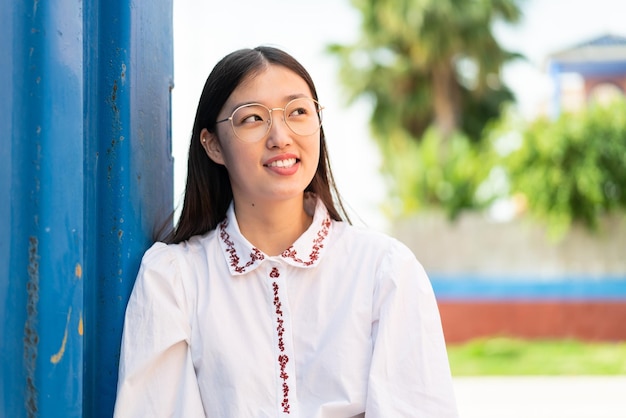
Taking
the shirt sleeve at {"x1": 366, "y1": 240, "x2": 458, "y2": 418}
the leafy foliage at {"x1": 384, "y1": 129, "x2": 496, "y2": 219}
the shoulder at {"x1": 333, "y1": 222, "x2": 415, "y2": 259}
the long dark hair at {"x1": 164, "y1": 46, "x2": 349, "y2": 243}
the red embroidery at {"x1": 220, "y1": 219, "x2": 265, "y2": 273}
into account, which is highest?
the long dark hair at {"x1": 164, "y1": 46, "x2": 349, "y2": 243}

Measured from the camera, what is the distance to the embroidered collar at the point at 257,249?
150 centimetres

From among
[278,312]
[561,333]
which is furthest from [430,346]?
[561,333]

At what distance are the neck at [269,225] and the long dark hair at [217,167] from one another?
7 centimetres

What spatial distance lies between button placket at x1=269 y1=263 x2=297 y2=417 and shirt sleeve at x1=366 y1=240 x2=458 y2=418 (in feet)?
0.46

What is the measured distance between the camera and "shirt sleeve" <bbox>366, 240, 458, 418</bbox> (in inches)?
54.9

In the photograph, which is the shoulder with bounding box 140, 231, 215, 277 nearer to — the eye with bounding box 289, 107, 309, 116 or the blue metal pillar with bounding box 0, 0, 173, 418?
the blue metal pillar with bounding box 0, 0, 173, 418

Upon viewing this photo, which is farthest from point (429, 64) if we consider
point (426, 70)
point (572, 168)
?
point (572, 168)

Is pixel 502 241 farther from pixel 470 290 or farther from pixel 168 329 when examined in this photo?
pixel 168 329

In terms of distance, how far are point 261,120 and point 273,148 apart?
6cm

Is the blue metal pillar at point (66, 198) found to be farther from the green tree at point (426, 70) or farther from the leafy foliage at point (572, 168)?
the green tree at point (426, 70)

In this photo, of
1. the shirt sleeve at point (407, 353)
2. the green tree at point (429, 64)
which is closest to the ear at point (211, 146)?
the shirt sleeve at point (407, 353)

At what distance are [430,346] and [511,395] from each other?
477cm

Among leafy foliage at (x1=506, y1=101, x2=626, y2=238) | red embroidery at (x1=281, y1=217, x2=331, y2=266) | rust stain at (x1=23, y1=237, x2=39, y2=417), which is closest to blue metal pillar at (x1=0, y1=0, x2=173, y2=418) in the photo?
rust stain at (x1=23, y1=237, x2=39, y2=417)

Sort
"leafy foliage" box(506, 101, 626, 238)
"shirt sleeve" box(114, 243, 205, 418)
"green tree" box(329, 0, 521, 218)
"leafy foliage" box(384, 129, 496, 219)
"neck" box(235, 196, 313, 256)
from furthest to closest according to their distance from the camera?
"green tree" box(329, 0, 521, 218) < "leafy foliage" box(384, 129, 496, 219) < "leafy foliage" box(506, 101, 626, 238) < "neck" box(235, 196, 313, 256) < "shirt sleeve" box(114, 243, 205, 418)
